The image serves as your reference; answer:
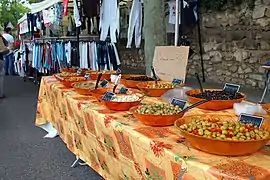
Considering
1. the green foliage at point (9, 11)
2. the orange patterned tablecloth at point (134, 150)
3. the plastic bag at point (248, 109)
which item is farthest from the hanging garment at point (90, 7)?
the green foliage at point (9, 11)

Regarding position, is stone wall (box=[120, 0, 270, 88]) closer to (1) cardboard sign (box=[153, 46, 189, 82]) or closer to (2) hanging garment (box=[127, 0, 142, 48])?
(2) hanging garment (box=[127, 0, 142, 48])

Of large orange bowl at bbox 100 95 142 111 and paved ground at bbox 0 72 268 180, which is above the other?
large orange bowl at bbox 100 95 142 111

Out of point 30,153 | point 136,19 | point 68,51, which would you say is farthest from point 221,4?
point 30,153

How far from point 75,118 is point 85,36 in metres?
4.05

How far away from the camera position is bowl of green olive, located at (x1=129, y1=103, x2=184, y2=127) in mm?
1520

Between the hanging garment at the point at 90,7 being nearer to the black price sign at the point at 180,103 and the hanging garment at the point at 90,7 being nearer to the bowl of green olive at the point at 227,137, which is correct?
the black price sign at the point at 180,103

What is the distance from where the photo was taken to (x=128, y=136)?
152 cm

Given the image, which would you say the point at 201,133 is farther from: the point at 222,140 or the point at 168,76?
the point at 168,76

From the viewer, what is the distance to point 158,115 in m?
1.51

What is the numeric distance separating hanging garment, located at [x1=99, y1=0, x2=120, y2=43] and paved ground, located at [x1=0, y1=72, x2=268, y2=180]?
162 cm

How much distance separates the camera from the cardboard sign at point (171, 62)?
8.87 ft

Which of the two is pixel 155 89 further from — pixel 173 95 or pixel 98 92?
pixel 98 92

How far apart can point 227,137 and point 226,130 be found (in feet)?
0.14

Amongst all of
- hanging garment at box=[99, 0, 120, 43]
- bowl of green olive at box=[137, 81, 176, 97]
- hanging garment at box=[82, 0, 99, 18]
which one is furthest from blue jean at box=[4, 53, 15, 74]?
bowl of green olive at box=[137, 81, 176, 97]
